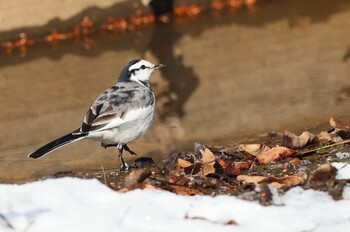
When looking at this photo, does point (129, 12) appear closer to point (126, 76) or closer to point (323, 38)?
point (323, 38)

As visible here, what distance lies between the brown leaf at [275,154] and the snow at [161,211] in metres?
1.28

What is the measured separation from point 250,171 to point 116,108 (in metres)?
1.22

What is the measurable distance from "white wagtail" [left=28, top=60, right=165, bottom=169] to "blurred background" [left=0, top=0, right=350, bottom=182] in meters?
0.68

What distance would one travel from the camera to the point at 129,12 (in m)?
12.2

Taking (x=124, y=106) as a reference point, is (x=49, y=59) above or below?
Answer: below

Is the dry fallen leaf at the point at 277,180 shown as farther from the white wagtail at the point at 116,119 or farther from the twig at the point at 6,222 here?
the twig at the point at 6,222

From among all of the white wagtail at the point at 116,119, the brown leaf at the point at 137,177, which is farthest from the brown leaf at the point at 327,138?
the brown leaf at the point at 137,177

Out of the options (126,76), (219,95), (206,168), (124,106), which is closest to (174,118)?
(219,95)

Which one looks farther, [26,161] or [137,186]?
[26,161]

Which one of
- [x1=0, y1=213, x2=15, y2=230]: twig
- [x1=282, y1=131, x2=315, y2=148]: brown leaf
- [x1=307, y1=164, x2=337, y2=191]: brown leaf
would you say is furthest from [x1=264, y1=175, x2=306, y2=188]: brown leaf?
[x1=0, y1=213, x2=15, y2=230]: twig

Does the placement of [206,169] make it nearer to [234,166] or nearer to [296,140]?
[234,166]

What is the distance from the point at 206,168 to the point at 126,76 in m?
1.78

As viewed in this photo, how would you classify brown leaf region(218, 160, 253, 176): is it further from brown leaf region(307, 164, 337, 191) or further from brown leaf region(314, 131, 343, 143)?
brown leaf region(307, 164, 337, 191)

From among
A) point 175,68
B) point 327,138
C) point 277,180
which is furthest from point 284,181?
point 175,68
